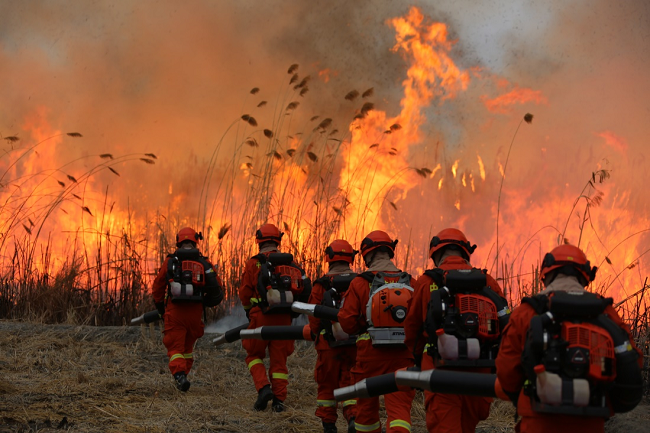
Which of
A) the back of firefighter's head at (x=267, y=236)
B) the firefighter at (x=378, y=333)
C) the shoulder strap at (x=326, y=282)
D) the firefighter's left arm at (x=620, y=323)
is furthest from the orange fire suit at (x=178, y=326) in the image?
the firefighter's left arm at (x=620, y=323)

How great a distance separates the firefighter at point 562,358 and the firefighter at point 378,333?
1.68 metres

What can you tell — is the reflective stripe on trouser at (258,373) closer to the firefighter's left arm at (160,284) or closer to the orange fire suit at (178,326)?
the orange fire suit at (178,326)

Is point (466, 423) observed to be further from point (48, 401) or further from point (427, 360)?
point (48, 401)

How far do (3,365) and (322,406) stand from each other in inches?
200

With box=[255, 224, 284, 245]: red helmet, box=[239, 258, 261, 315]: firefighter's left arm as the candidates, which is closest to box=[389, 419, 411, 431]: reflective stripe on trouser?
box=[239, 258, 261, 315]: firefighter's left arm

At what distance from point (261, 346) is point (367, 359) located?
2.55 meters

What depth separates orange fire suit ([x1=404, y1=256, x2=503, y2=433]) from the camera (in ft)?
16.2

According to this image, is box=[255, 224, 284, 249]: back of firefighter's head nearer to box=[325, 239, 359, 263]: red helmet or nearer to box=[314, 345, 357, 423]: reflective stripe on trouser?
box=[325, 239, 359, 263]: red helmet

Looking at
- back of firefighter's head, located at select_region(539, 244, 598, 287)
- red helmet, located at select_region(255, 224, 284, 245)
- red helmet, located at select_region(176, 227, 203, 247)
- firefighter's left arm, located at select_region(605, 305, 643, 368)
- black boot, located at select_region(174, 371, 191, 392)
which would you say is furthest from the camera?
red helmet, located at select_region(176, 227, 203, 247)

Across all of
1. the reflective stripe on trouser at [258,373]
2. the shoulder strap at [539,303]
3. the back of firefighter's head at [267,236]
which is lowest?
the reflective stripe on trouser at [258,373]

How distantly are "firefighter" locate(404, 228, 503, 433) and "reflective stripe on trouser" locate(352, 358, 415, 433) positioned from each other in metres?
0.67

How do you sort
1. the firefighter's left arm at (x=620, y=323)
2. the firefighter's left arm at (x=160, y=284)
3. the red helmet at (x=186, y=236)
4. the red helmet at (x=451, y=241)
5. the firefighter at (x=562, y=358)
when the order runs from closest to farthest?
the firefighter at (x=562, y=358) < the firefighter's left arm at (x=620, y=323) < the red helmet at (x=451, y=241) < the firefighter's left arm at (x=160, y=284) < the red helmet at (x=186, y=236)

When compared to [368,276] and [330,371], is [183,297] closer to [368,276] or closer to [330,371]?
[330,371]

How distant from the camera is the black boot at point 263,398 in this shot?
801 cm
